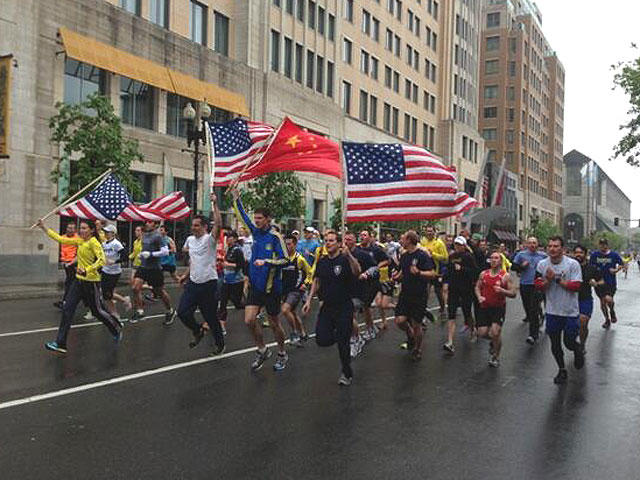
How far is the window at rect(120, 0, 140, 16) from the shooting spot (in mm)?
28130

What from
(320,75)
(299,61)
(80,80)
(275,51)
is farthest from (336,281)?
(320,75)

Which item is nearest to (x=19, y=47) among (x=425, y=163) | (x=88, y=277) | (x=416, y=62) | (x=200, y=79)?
(x=200, y=79)

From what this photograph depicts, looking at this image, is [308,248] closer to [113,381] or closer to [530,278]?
[530,278]

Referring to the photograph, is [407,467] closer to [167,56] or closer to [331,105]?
[167,56]

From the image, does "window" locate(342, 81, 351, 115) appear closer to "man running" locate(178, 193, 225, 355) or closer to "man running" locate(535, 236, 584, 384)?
"man running" locate(178, 193, 225, 355)

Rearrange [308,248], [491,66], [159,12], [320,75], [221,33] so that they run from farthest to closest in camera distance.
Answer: [491,66] → [320,75] → [221,33] → [159,12] → [308,248]

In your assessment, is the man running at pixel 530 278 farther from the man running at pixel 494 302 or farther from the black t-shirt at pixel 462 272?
the man running at pixel 494 302

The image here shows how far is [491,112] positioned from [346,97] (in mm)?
59250

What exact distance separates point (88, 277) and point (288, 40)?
3210cm

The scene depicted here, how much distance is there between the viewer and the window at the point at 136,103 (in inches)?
1097

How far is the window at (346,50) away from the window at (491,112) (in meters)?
57.8

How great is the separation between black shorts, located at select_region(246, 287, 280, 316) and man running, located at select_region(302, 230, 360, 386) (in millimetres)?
770

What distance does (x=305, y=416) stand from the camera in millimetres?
6051

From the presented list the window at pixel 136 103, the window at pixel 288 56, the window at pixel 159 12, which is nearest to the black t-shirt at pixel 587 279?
the window at pixel 136 103
